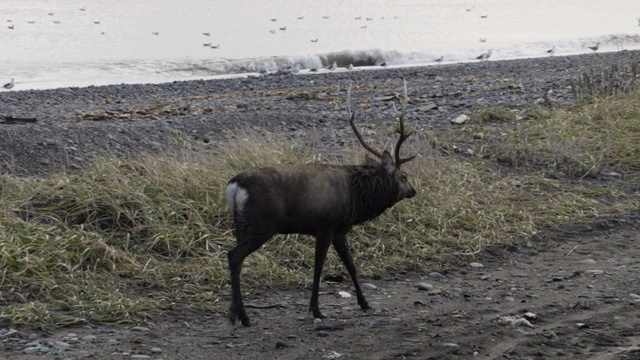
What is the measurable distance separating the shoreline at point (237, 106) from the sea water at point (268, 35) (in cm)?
424

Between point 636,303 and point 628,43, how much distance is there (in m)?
27.7

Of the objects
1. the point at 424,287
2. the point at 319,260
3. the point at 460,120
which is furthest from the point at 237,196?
the point at 460,120

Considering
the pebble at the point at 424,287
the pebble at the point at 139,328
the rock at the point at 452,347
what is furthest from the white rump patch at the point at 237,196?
the pebble at the point at 424,287

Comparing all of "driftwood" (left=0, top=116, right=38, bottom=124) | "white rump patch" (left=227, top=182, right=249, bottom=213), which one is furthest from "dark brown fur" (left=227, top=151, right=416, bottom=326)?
"driftwood" (left=0, top=116, right=38, bottom=124)

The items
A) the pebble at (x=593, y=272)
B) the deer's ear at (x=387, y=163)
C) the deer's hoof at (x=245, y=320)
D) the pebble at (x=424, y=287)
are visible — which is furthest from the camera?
the pebble at (x=593, y=272)

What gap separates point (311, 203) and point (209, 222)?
183 cm

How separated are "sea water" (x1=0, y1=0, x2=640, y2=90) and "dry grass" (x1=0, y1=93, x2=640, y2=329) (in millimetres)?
14848

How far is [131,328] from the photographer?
6594 millimetres

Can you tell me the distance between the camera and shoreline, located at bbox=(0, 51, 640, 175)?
1091 cm

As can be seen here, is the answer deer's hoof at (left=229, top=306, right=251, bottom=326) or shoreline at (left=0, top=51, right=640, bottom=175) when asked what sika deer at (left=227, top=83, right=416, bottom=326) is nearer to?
deer's hoof at (left=229, top=306, right=251, bottom=326)

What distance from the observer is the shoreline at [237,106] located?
10.9m

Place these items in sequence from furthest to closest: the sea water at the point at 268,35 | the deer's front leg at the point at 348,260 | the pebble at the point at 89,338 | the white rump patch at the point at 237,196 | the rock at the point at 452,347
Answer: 1. the sea water at the point at 268,35
2. the deer's front leg at the point at 348,260
3. the white rump patch at the point at 237,196
4. the pebble at the point at 89,338
5. the rock at the point at 452,347

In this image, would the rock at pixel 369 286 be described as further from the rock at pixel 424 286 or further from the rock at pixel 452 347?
the rock at pixel 452 347

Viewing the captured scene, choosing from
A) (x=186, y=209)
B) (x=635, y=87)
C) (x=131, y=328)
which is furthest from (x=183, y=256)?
(x=635, y=87)
